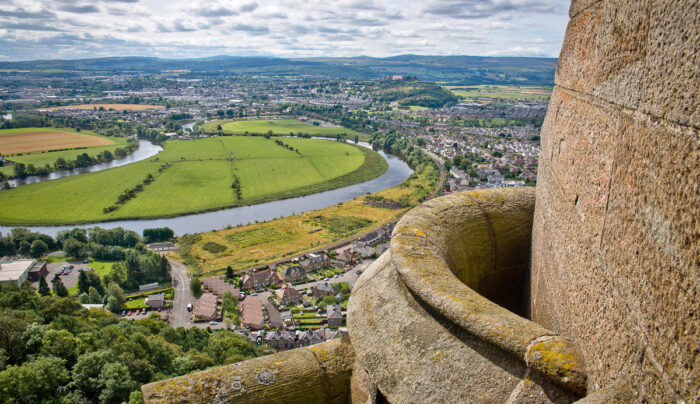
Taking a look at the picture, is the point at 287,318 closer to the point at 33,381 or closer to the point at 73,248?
the point at 33,381

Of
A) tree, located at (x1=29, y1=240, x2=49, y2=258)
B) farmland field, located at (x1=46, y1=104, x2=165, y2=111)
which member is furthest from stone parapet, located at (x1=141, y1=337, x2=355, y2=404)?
farmland field, located at (x1=46, y1=104, x2=165, y2=111)

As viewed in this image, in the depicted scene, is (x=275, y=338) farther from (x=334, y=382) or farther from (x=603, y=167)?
(x=603, y=167)

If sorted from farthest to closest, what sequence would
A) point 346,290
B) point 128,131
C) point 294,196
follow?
point 128,131
point 294,196
point 346,290

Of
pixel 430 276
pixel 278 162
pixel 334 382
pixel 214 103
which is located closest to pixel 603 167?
pixel 430 276

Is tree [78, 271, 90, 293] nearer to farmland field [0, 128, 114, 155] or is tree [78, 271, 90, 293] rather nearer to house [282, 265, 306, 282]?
house [282, 265, 306, 282]

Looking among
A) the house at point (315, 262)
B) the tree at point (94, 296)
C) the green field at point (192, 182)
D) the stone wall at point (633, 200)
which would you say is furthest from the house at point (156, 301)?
the stone wall at point (633, 200)

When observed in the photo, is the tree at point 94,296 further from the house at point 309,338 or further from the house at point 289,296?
the house at point 309,338
